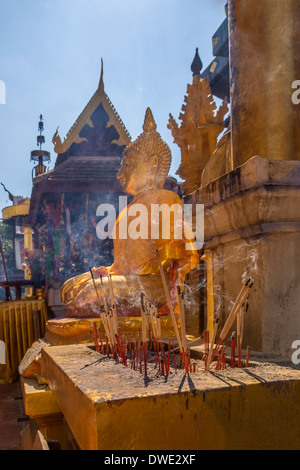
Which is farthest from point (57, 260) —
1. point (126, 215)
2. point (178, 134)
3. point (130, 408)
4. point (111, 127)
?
point (130, 408)

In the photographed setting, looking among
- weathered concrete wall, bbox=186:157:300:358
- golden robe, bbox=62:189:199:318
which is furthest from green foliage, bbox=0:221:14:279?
weathered concrete wall, bbox=186:157:300:358

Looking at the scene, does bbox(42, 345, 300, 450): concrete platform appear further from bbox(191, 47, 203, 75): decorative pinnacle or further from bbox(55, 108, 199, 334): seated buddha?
bbox(191, 47, 203, 75): decorative pinnacle

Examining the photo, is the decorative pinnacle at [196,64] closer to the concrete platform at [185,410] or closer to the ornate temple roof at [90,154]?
the ornate temple roof at [90,154]

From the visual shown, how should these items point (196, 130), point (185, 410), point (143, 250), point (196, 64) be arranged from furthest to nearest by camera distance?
point (196, 64) → point (196, 130) → point (143, 250) → point (185, 410)

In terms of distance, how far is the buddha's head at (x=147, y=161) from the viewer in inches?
180

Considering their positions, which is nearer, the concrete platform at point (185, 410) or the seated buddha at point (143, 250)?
the concrete platform at point (185, 410)

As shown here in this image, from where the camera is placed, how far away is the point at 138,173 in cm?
459

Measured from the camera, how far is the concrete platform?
98 cm

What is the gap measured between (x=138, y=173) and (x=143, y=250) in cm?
92

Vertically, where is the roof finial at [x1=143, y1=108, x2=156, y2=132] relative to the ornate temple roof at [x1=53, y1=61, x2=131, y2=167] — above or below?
below

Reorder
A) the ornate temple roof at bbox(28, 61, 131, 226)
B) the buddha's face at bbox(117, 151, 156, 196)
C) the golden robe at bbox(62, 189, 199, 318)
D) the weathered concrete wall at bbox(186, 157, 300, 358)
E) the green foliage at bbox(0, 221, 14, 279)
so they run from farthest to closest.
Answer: the green foliage at bbox(0, 221, 14, 279)
the ornate temple roof at bbox(28, 61, 131, 226)
the buddha's face at bbox(117, 151, 156, 196)
the golden robe at bbox(62, 189, 199, 318)
the weathered concrete wall at bbox(186, 157, 300, 358)

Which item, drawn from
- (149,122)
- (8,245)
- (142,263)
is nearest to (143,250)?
(142,263)

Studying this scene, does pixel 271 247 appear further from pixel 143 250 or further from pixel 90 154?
pixel 90 154

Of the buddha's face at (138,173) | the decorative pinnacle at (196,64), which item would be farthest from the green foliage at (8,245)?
the buddha's face at (138,173)
